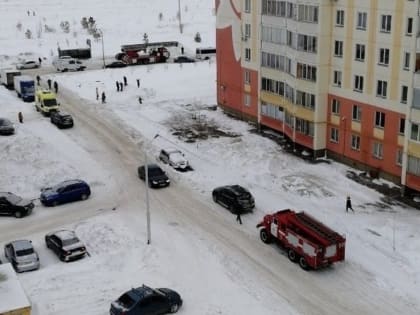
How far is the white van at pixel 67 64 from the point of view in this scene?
95.5 m

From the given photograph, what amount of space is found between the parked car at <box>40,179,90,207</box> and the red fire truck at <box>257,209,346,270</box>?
50.5 feet

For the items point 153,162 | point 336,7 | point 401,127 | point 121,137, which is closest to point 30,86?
point 121,137

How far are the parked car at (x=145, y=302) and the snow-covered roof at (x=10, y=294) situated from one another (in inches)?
184

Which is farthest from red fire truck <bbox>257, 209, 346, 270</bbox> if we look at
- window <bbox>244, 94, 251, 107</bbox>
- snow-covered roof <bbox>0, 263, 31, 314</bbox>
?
window <bbox>244, 94, 251, 107</bbox>

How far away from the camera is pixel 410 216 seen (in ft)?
145

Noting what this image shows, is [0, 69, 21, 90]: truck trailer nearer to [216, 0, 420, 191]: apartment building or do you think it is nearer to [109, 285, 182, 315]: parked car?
[216, 0, 420, 191]: apartment building

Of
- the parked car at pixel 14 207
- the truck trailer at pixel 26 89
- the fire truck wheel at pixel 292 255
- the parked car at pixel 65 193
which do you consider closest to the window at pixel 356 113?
the fire truck wheel at pixel 292 255

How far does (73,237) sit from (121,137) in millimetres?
24830

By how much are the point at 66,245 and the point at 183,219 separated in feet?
29.9

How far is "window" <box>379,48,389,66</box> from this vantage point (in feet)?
159

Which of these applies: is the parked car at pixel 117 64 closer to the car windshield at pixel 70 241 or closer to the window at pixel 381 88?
the window at pixel 381 88

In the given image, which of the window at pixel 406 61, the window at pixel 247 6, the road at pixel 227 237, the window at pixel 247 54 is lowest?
the road at pixel 227 237

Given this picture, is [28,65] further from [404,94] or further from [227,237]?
[404,94]

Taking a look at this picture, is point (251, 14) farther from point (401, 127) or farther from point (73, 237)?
point (73, 237)
